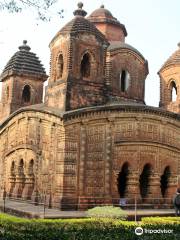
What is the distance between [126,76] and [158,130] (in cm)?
389

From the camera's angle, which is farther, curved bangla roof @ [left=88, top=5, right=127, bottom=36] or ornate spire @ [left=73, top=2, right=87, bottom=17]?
curved bangla roof @ [left=88, top=5, right=127, bottom=36]

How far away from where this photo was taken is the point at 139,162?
16.9 metres

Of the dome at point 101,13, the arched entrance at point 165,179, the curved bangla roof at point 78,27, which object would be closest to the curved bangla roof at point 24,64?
the dome at point 101,13

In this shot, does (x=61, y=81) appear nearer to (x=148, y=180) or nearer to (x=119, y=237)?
(x=148, y=180)

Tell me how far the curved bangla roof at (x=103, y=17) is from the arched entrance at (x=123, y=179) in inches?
353

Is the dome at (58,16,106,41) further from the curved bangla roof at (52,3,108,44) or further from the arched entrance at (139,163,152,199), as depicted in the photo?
the arched entrance at (139,163,152,199)

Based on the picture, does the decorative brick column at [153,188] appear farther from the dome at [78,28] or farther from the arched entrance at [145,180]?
the dome at [78,28]

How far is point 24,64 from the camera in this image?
22.7 metres

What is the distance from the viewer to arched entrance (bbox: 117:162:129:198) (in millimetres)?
16891

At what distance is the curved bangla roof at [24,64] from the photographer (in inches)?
888

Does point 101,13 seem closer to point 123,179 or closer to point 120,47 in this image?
point 120,47

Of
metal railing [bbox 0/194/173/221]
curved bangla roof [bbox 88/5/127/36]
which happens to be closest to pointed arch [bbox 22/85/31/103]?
curved bangla roof [bbox 88/5/127/36]

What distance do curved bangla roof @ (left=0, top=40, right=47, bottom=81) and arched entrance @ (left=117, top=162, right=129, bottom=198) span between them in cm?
799

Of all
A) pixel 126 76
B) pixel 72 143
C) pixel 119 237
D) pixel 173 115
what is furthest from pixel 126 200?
pixel 119 237
